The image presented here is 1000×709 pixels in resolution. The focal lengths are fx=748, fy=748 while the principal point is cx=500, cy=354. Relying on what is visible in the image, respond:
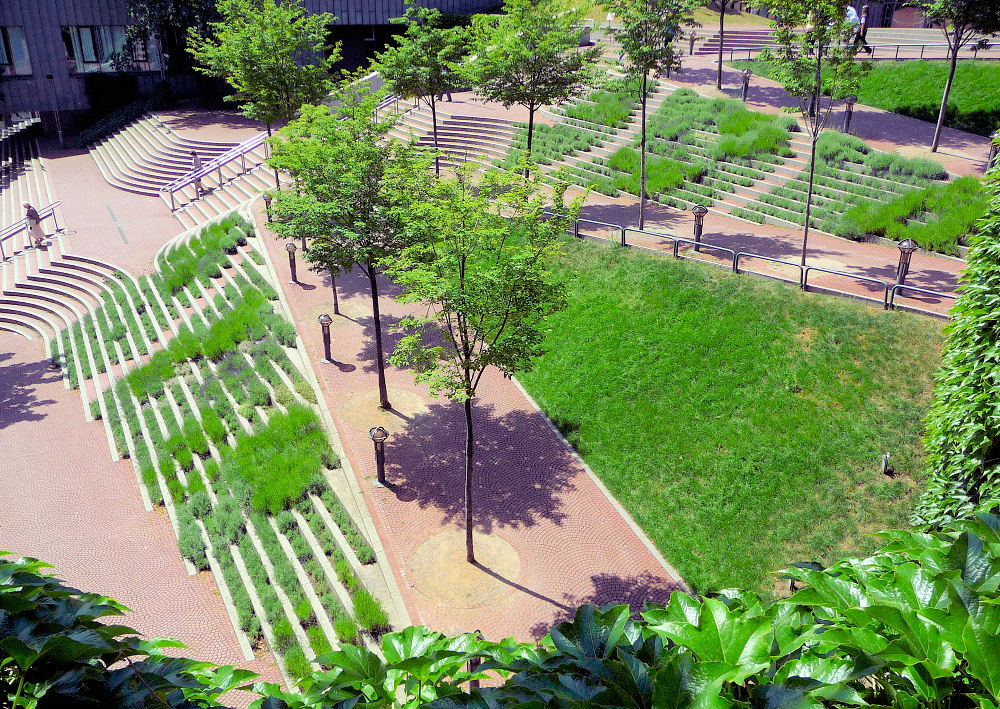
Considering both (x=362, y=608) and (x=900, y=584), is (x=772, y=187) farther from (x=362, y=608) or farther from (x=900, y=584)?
(x=900, y=584)

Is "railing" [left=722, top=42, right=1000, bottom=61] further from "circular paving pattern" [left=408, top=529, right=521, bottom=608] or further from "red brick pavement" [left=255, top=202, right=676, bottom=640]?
"circular paving pattern" [left=408, top=529, right=521, bottom=608]

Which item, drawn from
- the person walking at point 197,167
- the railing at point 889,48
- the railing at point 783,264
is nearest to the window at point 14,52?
the person walking at point 197,167

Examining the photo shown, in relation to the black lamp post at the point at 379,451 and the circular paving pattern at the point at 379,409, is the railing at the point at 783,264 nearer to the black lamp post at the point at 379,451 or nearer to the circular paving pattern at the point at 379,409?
the circular paving pattern at the point at 379,409

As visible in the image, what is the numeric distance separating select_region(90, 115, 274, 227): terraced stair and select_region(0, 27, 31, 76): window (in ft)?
18.8

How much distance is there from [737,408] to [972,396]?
6.86m

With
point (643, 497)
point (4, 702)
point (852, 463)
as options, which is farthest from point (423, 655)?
point (852, 463)

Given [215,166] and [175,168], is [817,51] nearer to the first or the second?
[215,166]

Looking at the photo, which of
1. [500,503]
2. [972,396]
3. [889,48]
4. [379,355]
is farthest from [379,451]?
[889,48]

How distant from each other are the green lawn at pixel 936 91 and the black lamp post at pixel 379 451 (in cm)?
1799

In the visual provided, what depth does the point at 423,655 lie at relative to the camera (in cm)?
336

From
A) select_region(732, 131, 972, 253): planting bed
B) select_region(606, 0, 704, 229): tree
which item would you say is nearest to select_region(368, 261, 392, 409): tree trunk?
select_region(606, 0, 704, 229): tree

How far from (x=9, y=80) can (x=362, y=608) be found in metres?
41.1

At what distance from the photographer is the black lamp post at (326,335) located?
1650cm

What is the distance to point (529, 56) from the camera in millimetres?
21031
